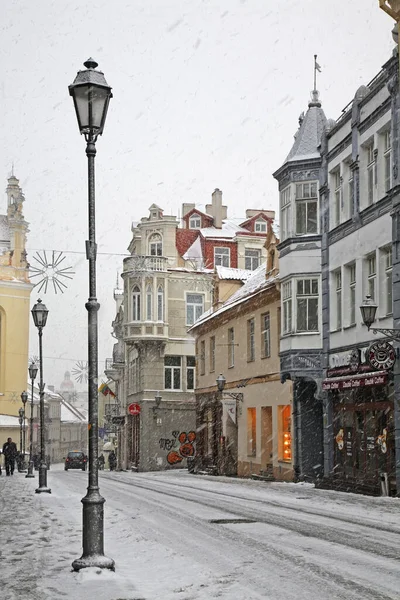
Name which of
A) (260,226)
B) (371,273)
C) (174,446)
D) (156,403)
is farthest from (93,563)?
(260,226)

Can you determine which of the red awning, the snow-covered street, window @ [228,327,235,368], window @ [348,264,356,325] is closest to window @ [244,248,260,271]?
window @ [228,327,235,368]

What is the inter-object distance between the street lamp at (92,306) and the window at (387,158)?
1410 centimetres

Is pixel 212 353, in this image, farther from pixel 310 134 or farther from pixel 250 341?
pixel 310 134

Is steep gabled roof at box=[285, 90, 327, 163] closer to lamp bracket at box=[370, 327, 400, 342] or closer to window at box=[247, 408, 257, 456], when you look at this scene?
lamp bracket at box=[370, 327, 400, 342]

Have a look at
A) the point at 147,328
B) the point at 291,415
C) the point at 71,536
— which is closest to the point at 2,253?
the point at 147,328

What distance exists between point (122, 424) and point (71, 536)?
2035 inches

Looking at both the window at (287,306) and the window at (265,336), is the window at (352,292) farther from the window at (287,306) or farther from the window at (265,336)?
the window at (265,336)

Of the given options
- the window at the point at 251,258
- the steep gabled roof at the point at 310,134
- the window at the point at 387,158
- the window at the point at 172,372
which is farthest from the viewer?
the window at the point at 251,258

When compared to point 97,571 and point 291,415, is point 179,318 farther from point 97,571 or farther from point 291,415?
point 97,571

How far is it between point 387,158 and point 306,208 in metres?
6.31

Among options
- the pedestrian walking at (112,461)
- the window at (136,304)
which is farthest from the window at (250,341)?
the pedestrian walking at (112,461)

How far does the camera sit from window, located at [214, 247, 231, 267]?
6116 centimetres

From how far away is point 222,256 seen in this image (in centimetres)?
6144

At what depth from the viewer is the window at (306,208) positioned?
3009 cm
